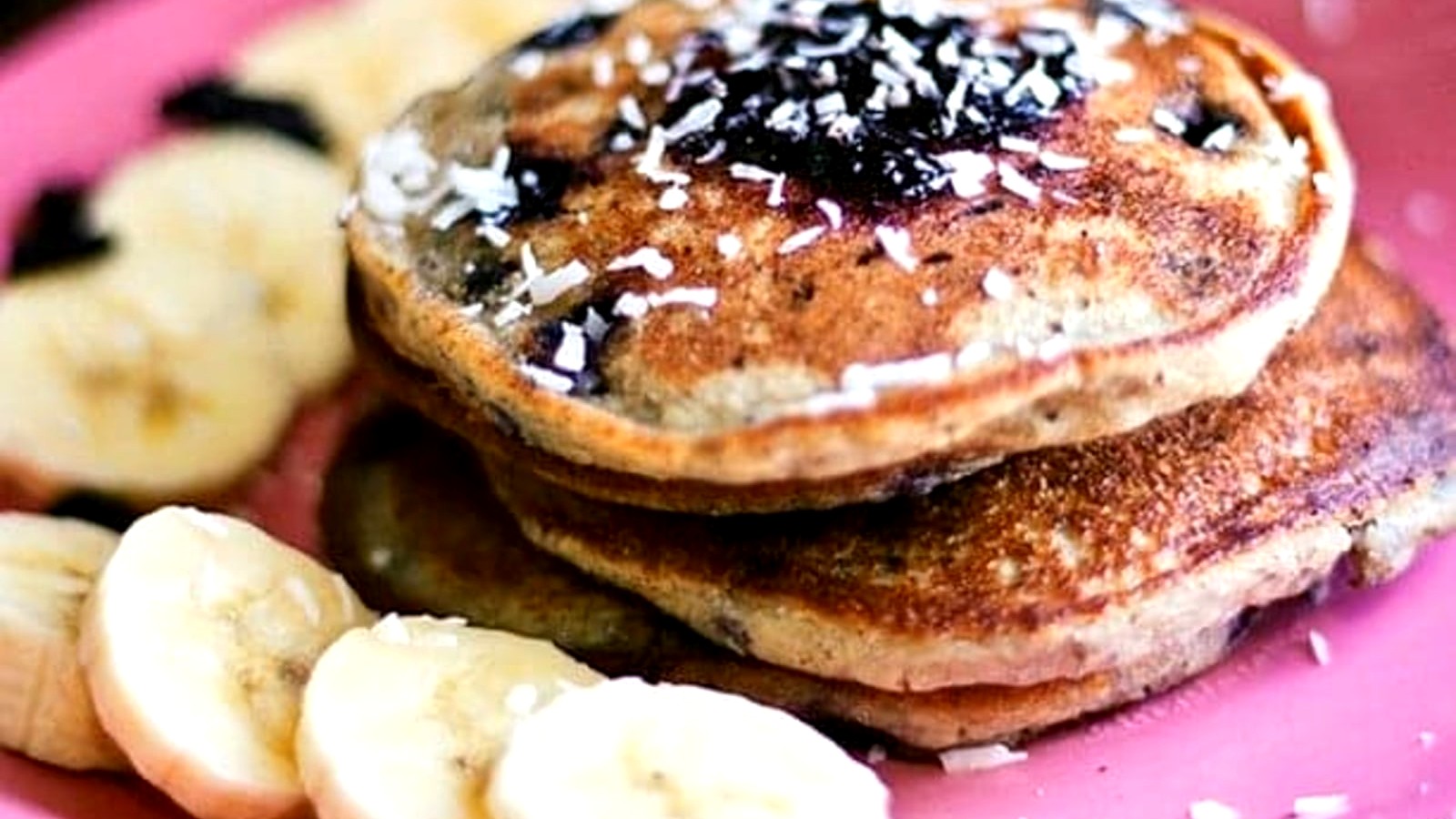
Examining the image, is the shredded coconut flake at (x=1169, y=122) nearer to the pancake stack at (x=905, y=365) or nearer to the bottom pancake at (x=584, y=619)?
the pancake stack at (x=905, y=365)

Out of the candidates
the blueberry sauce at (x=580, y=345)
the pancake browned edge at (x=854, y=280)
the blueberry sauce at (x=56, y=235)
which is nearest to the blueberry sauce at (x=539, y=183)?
the pancake browned edge at (x=854, y=280)

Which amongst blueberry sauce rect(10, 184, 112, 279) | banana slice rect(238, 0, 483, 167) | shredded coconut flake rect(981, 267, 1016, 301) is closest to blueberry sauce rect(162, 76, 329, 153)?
banana slice rect(238, 0, 483, 167)

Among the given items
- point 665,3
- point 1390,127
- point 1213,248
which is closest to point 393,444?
point 665,3

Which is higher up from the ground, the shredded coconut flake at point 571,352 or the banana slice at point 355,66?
the shredded coconut flake at point 571,352

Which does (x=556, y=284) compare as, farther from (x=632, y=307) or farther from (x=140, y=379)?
(x=140, y=379)

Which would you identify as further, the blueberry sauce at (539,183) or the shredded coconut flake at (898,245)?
the blueberry sauce at (539,183)

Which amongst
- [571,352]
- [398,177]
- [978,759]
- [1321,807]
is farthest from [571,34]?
[1321,807]
